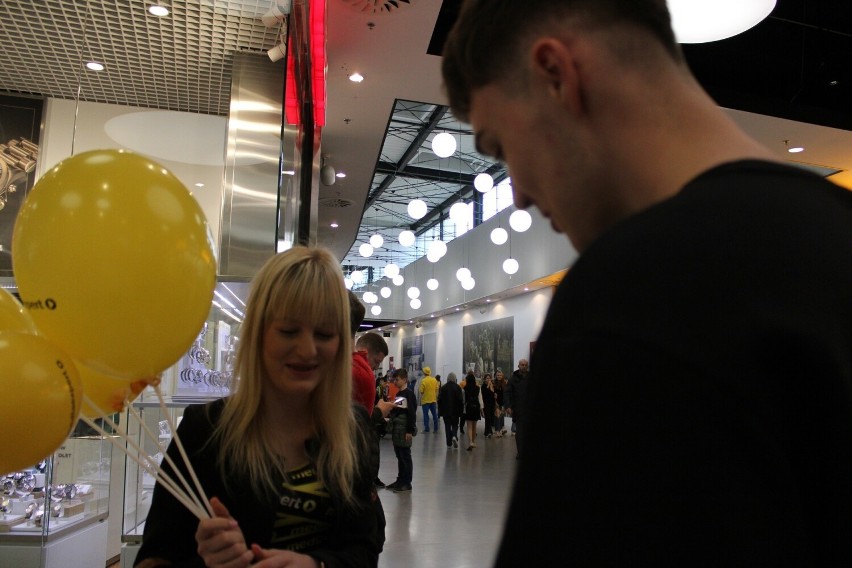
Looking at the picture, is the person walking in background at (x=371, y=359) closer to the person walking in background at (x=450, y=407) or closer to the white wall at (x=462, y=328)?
the white wall at (x=462, y=328)

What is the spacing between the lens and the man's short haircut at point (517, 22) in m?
0.65

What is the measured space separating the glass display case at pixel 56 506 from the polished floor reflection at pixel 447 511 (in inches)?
90.0

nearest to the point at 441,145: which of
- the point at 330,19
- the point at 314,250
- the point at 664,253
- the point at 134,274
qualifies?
the point at 330,19

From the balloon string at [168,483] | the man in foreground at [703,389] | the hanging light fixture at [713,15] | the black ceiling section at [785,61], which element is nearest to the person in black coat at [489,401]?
the black ceiling section at [785,61]

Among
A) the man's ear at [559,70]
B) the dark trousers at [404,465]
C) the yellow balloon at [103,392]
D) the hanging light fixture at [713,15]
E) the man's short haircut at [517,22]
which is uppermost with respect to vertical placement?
the hanging light fixture at [713,15]

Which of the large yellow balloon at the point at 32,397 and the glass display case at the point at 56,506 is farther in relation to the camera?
the glass display case at the point at 56,506

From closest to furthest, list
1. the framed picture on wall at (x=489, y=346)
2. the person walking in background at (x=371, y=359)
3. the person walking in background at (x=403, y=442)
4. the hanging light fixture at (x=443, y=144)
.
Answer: the person walking in background at (x=371, y=359), the hanging light fixture at (x=443, y=144), the person walking in background at (x=403, y=442), the framed picture on wall at (x=489, y=346)

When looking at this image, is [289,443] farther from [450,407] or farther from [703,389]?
[450,407]

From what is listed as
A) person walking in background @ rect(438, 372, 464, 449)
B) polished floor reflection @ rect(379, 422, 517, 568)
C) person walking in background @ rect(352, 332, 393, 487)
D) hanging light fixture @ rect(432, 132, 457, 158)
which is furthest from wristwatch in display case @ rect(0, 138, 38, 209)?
person walking in background @ rect(438, 372, 464, 449)

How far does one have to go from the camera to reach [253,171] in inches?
145

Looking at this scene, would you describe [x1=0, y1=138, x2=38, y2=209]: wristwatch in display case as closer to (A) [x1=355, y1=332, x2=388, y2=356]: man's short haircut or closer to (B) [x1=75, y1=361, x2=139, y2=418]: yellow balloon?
(B) [x1=75, y1=361, x2=139, y2=418]: yellow balloon

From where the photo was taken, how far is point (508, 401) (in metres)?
13.8

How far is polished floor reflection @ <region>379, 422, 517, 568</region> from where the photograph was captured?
209 inches

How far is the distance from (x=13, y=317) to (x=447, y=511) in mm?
6114
